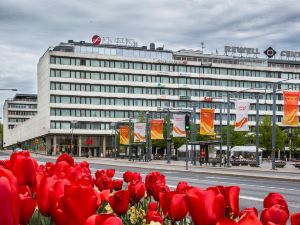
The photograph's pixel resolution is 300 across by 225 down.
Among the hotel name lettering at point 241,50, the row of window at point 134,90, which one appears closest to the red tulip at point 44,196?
the row of window at point 134,90

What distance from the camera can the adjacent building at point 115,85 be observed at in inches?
4390

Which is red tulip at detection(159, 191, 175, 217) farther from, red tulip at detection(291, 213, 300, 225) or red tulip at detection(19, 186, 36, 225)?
red tulip at detection(291, 213, 300, 225)

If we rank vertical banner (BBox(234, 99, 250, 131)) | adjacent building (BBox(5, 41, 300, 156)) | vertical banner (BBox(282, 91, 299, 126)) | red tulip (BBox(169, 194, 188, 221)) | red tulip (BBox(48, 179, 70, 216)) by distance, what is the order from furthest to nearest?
adjacent building (BBox(5, 41, 300, 156)) < vertical banner (BBox(234, 99, 250, 131)) < vertical banner (BBox(282, 91, 299, 126)) < red tulip (BBox(169, 194, 188, 221)) < red tulip (BBox(48, 179, 70, 216))

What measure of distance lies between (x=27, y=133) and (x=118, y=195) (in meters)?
154

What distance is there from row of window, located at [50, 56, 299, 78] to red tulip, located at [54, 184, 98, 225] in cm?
11102

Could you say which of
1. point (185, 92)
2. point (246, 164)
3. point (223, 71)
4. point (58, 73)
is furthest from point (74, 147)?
point (246, 164)

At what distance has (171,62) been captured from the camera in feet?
394

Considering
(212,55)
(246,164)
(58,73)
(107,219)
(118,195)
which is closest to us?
(107,219)

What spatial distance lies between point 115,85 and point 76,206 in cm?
11553

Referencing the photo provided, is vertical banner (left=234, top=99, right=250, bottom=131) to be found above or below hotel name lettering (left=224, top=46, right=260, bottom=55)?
below

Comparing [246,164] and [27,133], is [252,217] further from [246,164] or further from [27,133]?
[27,133]

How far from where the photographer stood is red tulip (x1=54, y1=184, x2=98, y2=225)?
5.51ft

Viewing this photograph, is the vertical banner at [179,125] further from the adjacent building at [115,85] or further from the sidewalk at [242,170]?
the adjacent building at [115,85]

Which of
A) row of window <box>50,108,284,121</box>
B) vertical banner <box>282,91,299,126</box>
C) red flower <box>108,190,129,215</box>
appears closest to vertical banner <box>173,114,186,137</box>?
vertical banner <box>282,91,299,126</box>
